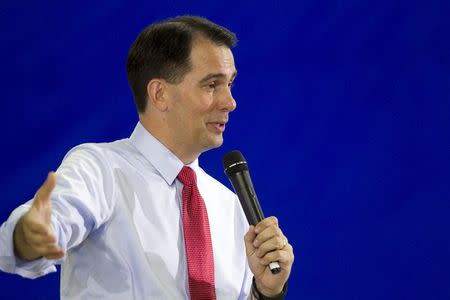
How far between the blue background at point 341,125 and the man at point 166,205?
0.53m

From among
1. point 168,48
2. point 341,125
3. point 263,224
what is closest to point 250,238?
point 263,224

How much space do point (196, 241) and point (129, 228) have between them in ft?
0.52

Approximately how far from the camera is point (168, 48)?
5.80 feet

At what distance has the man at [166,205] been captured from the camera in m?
1.42

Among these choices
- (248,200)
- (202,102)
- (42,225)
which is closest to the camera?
(42,225)

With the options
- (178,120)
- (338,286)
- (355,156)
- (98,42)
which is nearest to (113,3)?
(98,42)

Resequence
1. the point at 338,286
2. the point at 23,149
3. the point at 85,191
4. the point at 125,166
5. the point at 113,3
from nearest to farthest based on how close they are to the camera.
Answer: the point at 85,191
the point at 125,166
the point at 23,149
the point at 113,3
the point at 338,286

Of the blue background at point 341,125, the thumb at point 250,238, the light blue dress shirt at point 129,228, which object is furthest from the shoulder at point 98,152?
the blue background at point 341,125

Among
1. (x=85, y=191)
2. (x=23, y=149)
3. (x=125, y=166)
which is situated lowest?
(x=85, y=191)

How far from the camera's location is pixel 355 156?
250 centimetres

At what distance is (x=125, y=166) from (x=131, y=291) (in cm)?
28

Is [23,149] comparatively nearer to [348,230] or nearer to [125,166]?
[125,166]

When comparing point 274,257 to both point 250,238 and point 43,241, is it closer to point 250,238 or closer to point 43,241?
point 250,238

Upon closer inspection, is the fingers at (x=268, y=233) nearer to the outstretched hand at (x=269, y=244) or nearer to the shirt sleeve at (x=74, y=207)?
the outstretched hand at (x=269, y=244)
